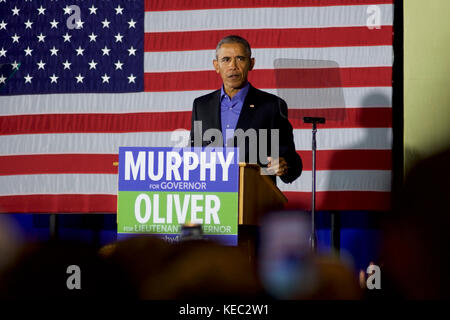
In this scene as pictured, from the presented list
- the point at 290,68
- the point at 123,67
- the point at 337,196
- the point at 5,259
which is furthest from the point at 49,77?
the point at 5,259

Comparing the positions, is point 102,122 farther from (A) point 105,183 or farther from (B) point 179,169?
(B) point 179,169

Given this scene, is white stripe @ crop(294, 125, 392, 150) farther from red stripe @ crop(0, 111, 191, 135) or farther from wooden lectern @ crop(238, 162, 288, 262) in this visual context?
wooden lectern @ crop(238, 162, 288, 262)

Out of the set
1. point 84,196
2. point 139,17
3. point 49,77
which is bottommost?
point 84,196

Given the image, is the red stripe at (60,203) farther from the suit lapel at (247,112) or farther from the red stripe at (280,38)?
the suit lapel at (247,112)

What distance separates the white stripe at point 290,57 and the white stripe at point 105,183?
887mm

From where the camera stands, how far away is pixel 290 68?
528cm

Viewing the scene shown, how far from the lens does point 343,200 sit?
5.13 metres

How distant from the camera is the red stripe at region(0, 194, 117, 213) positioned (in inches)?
212

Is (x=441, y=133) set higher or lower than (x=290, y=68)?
lower

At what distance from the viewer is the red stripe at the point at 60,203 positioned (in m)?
5.39

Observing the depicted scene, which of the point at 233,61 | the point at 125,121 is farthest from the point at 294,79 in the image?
the point at 125,121

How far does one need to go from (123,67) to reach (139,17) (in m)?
0.45
